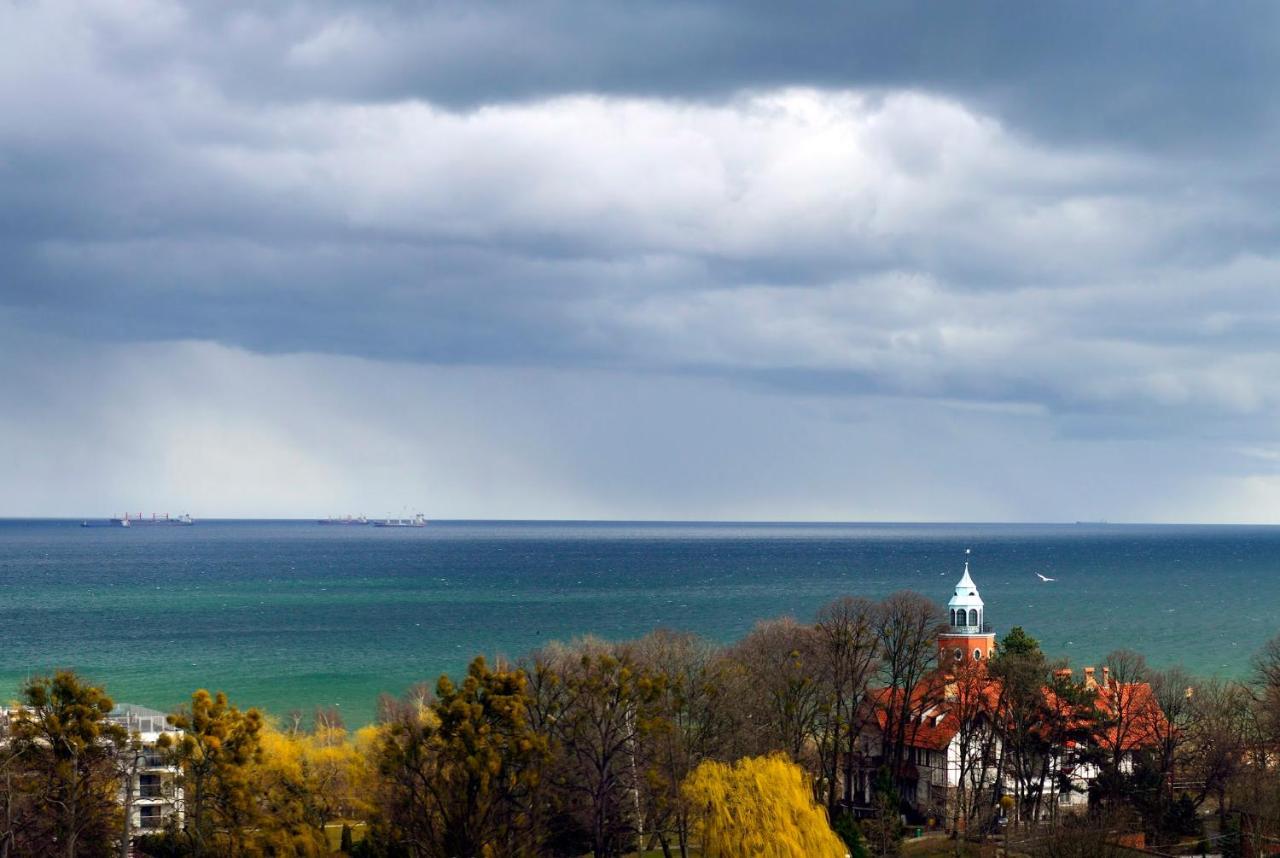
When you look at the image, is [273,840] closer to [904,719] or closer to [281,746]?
[281,746]

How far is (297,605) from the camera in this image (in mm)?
198250

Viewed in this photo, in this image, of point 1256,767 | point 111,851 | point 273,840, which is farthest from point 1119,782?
point 111,851

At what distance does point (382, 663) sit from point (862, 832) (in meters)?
80.1

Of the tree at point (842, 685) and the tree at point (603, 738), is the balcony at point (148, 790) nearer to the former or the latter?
→ the tree at point (603, 738)

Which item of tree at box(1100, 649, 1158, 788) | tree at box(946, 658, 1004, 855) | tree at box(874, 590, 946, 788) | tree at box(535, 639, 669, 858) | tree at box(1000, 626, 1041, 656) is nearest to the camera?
tree at box(535, 639, 669, 858)

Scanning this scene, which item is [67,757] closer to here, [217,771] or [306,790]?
[217,771]

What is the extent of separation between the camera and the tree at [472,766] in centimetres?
Result: 5044

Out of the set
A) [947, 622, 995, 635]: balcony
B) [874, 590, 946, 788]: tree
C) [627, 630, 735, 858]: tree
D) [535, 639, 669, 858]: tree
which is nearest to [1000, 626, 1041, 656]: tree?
[947, 622, 995, 635]: balcony

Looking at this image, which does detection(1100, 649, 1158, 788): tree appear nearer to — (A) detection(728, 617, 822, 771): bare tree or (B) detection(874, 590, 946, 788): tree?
(B) detection(874, 590, 946, 788): tree

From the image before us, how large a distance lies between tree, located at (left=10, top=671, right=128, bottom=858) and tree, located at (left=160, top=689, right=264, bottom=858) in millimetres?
2886

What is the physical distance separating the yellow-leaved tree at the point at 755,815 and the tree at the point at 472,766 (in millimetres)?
7040

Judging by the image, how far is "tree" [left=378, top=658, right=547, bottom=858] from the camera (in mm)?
50438

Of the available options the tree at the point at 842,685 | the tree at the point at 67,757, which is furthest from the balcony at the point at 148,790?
the tree at the point at 842,685

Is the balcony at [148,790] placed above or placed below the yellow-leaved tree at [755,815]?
below
